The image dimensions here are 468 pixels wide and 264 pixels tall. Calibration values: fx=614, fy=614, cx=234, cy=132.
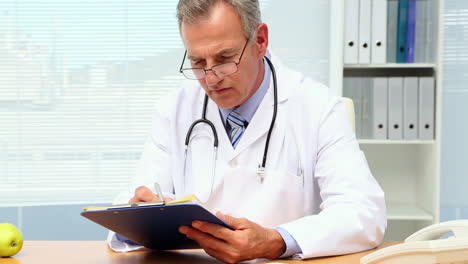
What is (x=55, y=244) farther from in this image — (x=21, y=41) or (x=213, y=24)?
(x=21, y=41)

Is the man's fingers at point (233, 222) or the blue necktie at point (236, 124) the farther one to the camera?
the blue necktie at point (236, 124)

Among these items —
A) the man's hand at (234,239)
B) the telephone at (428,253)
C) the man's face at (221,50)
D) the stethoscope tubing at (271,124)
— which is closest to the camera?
the telephone at (428,253)

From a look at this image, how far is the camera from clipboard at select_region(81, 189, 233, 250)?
3.76 feet

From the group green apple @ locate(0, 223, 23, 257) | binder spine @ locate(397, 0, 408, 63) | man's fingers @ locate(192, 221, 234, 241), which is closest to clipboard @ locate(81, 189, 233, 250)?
man's fingers @ locate(192, 221, 234, 241)

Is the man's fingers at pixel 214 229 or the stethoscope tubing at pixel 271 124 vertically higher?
the stethoscope tubing at pixel 271 124

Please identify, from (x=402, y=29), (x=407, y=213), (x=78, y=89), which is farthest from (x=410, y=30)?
(x=78, y=89)

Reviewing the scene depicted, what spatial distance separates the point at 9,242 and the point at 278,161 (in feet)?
2.30

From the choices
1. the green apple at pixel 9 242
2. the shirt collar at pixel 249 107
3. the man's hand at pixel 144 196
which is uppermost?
the shirt collar at pixel 249 107

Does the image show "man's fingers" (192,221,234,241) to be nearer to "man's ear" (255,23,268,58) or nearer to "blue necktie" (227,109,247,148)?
"blue necktie" (227,109,247,148)

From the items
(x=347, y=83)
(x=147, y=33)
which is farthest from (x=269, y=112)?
(x=147, y=33)

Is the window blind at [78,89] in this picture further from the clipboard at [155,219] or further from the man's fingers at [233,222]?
the man's fingers at [233,222]

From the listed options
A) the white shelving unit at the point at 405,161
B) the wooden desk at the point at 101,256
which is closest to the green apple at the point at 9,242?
the wooden desk at the point at 101,256

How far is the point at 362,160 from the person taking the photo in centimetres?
156

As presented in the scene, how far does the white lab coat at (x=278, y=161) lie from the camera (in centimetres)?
153
